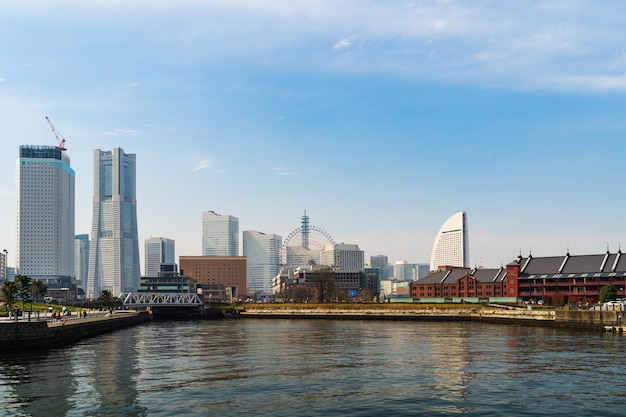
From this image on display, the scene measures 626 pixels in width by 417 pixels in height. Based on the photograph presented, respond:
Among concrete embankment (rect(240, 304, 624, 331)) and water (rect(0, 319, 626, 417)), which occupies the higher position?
water (rect(0, 319, 626, 417))

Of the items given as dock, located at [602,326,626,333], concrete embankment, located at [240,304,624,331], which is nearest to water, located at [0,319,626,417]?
dock, located at [602,326,626,333]

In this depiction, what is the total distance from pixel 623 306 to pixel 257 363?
89.7 meters

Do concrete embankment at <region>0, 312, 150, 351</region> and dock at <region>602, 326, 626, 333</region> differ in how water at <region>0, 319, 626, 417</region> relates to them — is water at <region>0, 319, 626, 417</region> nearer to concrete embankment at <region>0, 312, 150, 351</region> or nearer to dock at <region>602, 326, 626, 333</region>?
concrete embankment at <region>0, 312, 150, 351</region>

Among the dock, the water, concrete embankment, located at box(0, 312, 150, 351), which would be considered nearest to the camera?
the water

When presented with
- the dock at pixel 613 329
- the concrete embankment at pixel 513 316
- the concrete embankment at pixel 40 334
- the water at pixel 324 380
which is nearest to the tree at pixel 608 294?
the concrete embankment at pixel 513 316

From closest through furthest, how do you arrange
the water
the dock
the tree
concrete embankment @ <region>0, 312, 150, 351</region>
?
the water → concrete embankment @ <region>0, 312, 150, 351</region> → the dock → the tree

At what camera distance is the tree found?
609 ft

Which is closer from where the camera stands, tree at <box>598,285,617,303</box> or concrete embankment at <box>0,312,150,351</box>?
concrete embankment at <box>0,312,150,351</box>

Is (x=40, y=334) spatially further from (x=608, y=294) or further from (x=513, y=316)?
(x=608, y=294)

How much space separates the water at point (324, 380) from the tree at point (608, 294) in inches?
4090

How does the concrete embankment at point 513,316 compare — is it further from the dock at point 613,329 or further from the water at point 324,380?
the water at point 324,380

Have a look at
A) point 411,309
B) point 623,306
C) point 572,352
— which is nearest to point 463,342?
point 572,352

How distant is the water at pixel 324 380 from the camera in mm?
45062

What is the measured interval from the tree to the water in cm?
Result: 10389
